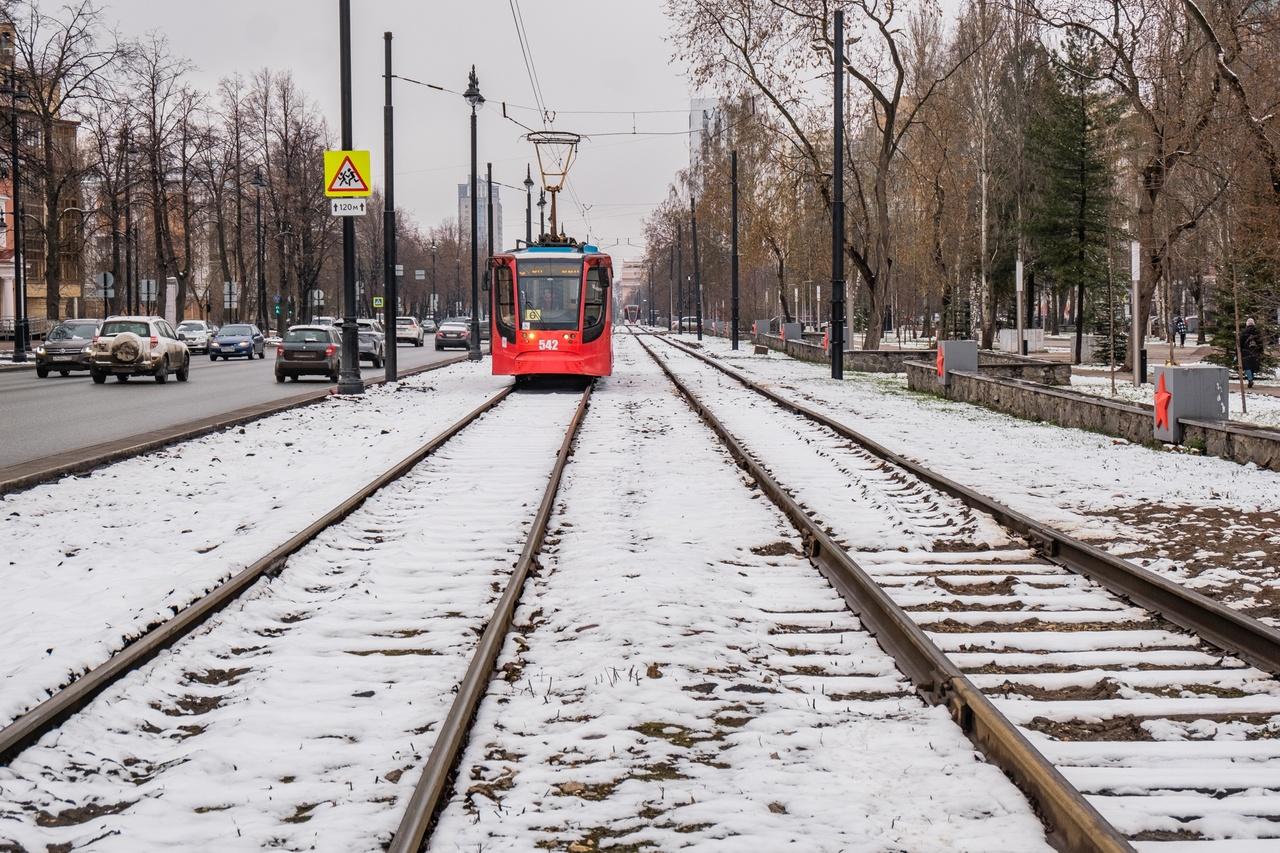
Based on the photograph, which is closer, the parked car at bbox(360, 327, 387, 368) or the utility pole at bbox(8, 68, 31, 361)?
the utility pole at bbox(8, 68, 31, 361)

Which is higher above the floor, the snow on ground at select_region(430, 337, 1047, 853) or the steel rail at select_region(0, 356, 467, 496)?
the steel rail at select_region(0, 356, 467, 496)

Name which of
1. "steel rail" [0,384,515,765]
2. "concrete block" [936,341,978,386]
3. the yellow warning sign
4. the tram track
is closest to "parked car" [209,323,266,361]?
the yellow warning sign

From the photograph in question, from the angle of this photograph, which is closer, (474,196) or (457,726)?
(457,726)


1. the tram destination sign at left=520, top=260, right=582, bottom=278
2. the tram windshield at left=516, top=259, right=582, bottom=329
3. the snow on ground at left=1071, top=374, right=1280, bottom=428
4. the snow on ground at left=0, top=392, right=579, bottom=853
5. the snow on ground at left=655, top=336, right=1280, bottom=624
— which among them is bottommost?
the snow on ground at left=0, top=392, right=579, bottom=853

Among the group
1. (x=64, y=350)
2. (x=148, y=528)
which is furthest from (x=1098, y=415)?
(x=64, y=350)

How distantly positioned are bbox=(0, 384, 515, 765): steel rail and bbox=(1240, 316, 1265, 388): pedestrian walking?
2353cm

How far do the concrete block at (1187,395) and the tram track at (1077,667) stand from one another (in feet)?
19.2

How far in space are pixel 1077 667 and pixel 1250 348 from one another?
25438mm

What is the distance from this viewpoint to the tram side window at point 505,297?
27.1 metres

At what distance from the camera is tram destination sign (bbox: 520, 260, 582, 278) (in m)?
27.0

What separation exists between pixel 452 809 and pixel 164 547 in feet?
19.2

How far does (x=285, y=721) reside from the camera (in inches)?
215

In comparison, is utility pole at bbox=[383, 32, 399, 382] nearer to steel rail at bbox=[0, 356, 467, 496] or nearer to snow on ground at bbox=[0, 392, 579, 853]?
steel rail at bbox=[0, 356, 467, 496]

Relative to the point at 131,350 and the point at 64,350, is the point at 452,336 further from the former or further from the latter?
the point at 131,350
